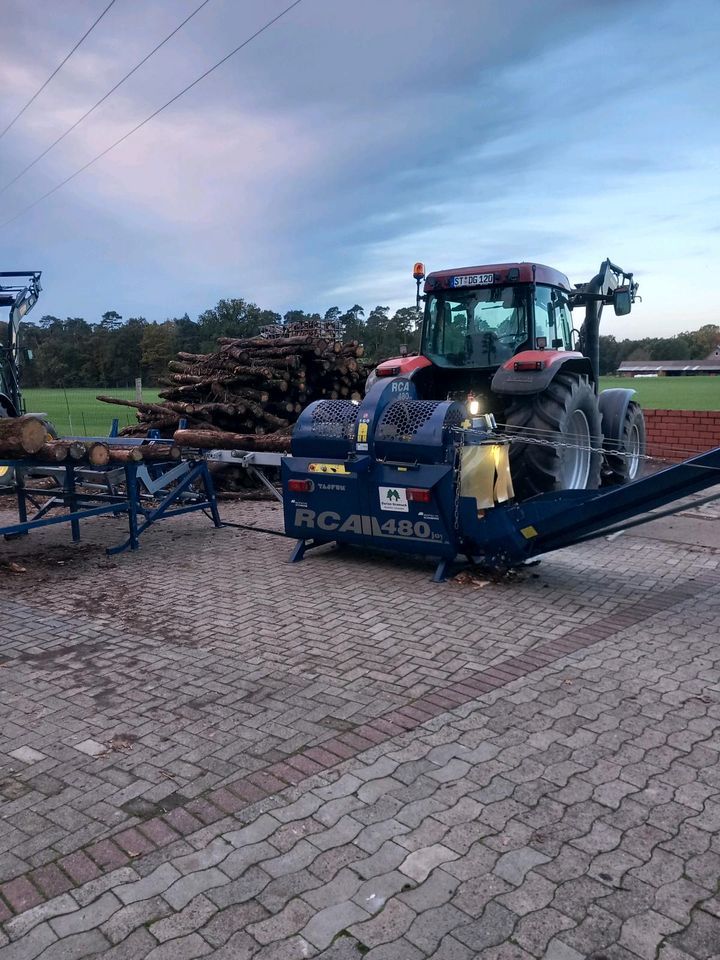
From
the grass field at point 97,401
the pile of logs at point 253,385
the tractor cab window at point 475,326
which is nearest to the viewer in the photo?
the tractor cab window at point 475,326

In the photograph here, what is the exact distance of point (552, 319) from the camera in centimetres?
866

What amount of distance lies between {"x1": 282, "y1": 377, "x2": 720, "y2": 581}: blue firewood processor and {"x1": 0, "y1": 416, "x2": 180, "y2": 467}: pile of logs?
6.65 ft

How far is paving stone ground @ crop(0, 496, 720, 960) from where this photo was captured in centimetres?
254

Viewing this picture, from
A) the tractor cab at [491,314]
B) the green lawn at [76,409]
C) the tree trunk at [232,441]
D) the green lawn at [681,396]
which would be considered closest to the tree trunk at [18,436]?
the tree trunk at [232,441]

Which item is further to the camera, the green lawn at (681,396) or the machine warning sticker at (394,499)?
the green lawn at (681,396)

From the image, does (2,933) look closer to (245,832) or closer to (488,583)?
(245,832)

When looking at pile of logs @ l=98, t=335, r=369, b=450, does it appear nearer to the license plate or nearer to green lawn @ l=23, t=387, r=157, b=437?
the license plate

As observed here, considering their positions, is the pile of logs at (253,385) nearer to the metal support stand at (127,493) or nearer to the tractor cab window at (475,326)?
the metal support stand at (127,493)

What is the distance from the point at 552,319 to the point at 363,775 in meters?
6.55

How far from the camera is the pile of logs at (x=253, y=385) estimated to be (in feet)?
39.4

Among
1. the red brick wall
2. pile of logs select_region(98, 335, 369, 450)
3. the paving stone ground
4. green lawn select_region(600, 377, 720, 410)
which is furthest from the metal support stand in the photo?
the red brick wall

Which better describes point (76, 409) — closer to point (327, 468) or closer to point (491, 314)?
point (491, 314)

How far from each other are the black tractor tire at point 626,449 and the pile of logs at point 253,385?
4.72 meters

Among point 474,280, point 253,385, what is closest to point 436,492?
point 474,280
